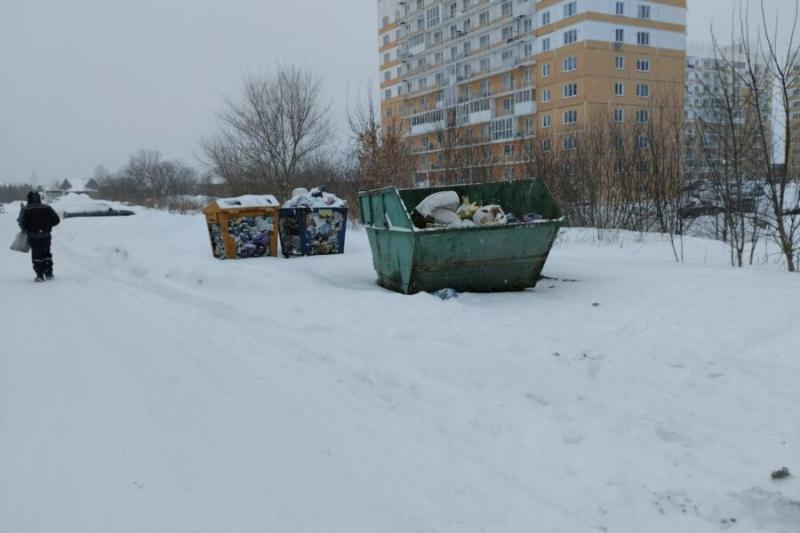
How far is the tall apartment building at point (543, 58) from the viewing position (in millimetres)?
43531

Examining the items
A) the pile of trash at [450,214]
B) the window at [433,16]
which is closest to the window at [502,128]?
the window at [433,16]

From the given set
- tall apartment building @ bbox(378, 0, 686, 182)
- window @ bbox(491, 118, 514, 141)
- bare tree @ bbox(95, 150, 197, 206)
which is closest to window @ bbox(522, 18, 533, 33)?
tall apartment building @ bbox(378, 0, 686, 182)

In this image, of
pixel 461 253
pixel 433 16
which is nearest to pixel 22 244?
pixel 461 253

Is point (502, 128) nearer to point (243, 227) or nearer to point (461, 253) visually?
point (243, 227)

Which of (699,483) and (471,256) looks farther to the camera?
(471,256)

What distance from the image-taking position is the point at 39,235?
9.57m

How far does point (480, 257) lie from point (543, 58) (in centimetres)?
4542

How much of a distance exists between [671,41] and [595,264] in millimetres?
46623

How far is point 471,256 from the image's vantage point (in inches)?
253

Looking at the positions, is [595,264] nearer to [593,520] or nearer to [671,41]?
[593,520]

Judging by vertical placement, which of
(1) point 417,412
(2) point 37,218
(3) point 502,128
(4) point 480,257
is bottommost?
(1) point 417,412

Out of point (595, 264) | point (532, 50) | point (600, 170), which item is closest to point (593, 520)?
point (595, 264)

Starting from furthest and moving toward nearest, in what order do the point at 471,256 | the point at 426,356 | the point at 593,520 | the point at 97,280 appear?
the point at 97,280, the point at 471,256, the point at 426,356, the point at 593,520

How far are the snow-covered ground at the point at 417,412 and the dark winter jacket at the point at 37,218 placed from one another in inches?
147
